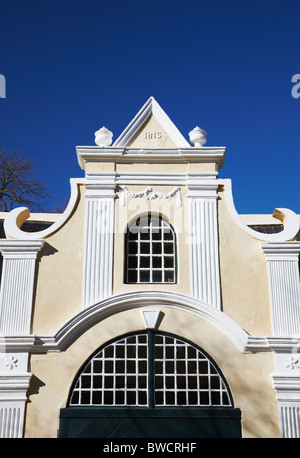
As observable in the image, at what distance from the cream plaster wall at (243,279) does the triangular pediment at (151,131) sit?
2.15m

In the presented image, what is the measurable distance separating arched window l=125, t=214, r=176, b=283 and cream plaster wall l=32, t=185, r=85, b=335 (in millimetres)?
1114

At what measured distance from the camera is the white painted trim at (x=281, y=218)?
1045cm

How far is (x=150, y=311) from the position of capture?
9.82 m

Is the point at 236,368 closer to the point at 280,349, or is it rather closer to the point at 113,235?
the point at 280,349

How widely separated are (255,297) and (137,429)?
3.64 meters

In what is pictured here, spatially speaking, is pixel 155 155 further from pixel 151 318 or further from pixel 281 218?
pixel 151 318

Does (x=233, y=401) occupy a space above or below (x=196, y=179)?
below

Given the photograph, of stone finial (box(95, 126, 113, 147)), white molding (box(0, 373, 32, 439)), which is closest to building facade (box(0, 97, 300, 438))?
white molding (box(0, 373, 32, 439))

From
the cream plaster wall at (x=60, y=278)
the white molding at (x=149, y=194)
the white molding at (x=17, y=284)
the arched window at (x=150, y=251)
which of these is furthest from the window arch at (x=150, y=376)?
the white molding at (x=149, y=194)

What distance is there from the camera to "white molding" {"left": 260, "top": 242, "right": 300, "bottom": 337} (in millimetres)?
9828

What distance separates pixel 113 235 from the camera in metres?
10.5
